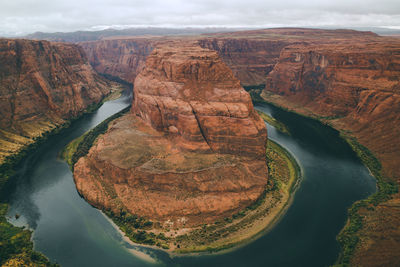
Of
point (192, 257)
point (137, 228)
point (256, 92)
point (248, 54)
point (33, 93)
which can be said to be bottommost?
point (192, 257)

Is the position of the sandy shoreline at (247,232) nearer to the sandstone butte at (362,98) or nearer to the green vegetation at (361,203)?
the green vegetation at (361,203)

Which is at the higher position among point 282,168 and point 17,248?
point 282,168

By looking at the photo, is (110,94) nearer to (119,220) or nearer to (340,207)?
(119,220)

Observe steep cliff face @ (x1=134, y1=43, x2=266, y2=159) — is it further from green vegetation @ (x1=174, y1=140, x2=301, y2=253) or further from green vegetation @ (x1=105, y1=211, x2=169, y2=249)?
green vegetation @ (x1=105, y1=211, x2=169, y2=249)

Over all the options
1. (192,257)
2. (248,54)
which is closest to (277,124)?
(192,257)

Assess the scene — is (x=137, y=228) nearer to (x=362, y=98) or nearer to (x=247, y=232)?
(x=247, y=232)

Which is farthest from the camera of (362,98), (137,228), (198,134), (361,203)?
(362,98)

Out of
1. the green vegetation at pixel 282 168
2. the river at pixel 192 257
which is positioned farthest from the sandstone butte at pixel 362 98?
the green vegetation at pixel 282 168
